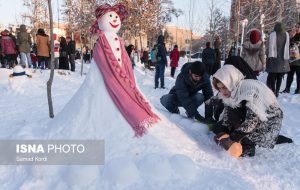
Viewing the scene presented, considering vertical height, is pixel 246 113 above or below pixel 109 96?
below

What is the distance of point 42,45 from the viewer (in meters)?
12.3

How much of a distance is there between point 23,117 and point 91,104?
261cm

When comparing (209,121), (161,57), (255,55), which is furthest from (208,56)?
(209,121)

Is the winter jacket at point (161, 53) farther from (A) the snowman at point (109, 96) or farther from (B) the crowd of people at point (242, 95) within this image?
(A) the snowman at point (109, 96)

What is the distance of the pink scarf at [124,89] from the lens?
3756mm

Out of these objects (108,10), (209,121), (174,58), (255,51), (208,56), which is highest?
(108,10)

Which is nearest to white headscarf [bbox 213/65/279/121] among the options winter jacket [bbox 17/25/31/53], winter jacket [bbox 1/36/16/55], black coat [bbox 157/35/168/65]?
black coat [bbox 157/35/168/65]

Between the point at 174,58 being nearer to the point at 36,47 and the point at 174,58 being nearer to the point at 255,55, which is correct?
the point at 36,47

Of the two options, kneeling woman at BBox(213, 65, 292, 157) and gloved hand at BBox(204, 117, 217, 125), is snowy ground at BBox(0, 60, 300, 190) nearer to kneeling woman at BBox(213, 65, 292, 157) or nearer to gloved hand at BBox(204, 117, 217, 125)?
kneeling woman at BBox(213, 65, 292, 157)

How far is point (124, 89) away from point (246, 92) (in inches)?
56.0

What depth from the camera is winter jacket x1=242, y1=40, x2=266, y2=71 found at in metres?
7.24

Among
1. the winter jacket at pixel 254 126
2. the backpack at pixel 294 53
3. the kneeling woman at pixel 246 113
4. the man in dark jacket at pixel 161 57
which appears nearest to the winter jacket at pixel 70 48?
the man in dark jacket at pixel 161 57

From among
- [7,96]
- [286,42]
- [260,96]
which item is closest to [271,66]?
[286,42]

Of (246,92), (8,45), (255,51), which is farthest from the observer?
(8,45)
